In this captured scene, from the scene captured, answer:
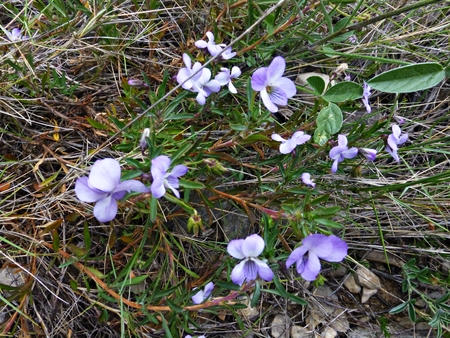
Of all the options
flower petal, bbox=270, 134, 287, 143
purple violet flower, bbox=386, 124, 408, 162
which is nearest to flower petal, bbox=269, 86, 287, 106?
flower petal, bbox=270, 134, 287, 143

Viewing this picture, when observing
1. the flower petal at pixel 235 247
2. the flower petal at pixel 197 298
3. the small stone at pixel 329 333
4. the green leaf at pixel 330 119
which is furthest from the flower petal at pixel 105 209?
the small stone at pixel 329 333

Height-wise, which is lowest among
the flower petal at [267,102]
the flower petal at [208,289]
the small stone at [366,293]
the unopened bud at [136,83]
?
the small stone at [366,293]

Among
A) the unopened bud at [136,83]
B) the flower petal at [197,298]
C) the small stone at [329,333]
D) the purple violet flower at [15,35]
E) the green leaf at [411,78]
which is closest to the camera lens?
the green leaf at [411,78]

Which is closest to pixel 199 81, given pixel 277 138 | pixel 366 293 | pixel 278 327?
pixel 277 138

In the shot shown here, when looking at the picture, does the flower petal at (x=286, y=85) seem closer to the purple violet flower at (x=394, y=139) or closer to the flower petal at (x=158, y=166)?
the purple violet flower at (x=394, y=139)

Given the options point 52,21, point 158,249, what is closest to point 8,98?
point 52,21

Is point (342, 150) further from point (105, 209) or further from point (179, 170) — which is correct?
point (105, 209)

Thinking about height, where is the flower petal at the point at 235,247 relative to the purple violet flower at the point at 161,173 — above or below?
below
